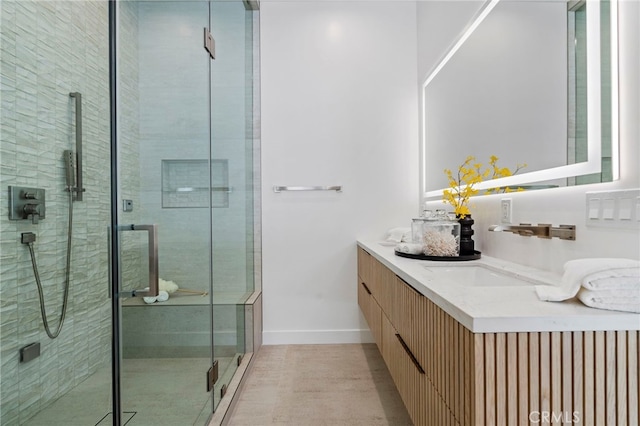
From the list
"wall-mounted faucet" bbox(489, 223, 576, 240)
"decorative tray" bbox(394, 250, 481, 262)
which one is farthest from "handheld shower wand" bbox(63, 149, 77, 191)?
"wall-mounted faucet" bbox(489, 223, 576, 240)

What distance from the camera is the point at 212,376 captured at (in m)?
1.81

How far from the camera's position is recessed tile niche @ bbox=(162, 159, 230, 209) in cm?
143

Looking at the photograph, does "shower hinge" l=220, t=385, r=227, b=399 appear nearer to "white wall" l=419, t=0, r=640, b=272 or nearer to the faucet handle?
"white wall" l=419, t=0, r=640, b=272

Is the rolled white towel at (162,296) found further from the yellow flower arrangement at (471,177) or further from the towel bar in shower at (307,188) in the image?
the towel bar in shower at (307,188)

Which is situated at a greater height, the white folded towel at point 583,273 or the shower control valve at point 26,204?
the shower control valve at point 26,204

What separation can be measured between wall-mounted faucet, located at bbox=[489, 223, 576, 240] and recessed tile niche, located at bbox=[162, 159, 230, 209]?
1278 mm

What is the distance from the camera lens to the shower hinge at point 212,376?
1764mm

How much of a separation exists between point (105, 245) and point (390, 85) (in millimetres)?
2434

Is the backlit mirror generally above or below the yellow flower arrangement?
above

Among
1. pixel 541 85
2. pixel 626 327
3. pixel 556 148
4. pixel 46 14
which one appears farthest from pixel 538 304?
pixel 46 14

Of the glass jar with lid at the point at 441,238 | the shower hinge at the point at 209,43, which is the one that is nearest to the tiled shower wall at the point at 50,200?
the shower hinge at the point at 209,43

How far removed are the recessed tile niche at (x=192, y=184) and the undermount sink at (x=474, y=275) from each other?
1.02 meters

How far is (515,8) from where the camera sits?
1615mm

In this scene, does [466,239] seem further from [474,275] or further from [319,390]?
[319,390]
